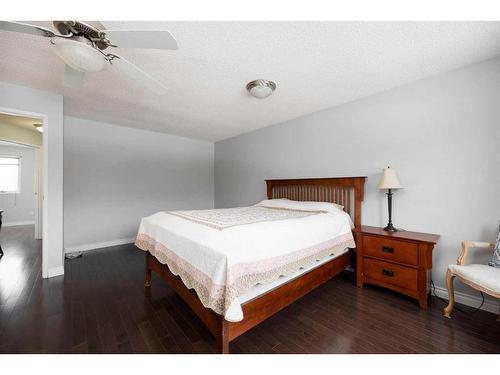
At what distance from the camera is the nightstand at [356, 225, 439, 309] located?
2.03 meters

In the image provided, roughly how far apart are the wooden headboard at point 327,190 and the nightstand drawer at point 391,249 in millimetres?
352

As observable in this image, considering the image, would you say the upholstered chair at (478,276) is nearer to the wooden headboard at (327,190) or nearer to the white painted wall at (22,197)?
the wooden headboard at (327,190)

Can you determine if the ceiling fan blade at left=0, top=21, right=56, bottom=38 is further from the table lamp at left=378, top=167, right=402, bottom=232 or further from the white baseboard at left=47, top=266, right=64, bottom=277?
the table lamp at left=378, top=167, right=402, bottom=232

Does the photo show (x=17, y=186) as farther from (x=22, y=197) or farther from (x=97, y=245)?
(x=97, y=245)

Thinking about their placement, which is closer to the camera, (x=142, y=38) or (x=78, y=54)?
(x=142, y=38)

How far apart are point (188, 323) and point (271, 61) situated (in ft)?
8.30

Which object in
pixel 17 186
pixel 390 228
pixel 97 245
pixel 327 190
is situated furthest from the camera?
pixel 17 186

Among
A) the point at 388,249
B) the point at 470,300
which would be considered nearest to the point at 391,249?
the point at 388,249

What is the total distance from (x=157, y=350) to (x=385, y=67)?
3242 millimetres

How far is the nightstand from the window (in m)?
9.13

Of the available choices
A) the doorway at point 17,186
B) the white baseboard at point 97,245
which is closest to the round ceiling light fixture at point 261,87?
the white baseboard at point 97,245

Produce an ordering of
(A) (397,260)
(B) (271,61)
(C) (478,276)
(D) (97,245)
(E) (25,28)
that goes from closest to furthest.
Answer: (E) (25,28), (C) (478,276), (B) (271,61), (A) (397,260), (D) (97,245)

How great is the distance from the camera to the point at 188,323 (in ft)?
5.89
